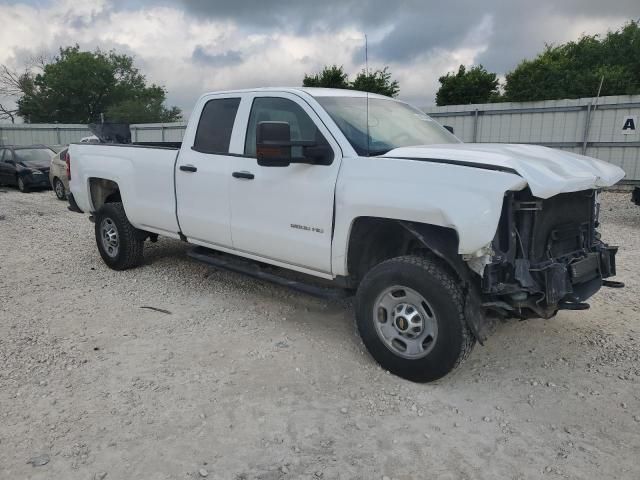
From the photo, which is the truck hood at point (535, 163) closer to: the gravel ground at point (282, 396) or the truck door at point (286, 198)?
the truck door at point (286, 198)

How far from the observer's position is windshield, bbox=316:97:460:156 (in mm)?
4043

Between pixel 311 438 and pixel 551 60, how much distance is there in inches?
1312

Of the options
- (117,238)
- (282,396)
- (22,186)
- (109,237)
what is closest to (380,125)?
(282,396)

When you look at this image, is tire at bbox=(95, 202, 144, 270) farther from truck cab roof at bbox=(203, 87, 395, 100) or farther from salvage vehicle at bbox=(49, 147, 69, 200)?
salvage vehicle at bbox=(49, 147, 69, 200)

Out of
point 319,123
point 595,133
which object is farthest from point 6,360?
point 595,133

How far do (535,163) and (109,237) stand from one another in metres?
5.09

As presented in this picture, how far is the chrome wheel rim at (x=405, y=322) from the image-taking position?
141 inches

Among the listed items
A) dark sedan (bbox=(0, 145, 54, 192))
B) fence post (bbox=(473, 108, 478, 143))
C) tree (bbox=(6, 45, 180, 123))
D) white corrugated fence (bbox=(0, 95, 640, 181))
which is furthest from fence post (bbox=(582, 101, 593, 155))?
tree (bbox=(6, 45, 180, 123))

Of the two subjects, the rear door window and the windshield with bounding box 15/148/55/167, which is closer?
the rear door window

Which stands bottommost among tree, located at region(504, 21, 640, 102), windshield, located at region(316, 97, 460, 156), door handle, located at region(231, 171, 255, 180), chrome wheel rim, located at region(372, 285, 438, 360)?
chrome wheel rim, located at region(372, 285, 438, 360)

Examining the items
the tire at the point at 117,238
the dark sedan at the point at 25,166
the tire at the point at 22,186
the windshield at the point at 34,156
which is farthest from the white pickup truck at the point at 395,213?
the windshield at the point at 34,156

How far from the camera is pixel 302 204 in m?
4.15

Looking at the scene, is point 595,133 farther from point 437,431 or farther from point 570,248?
point 437,431

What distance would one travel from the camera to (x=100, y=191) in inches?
263
